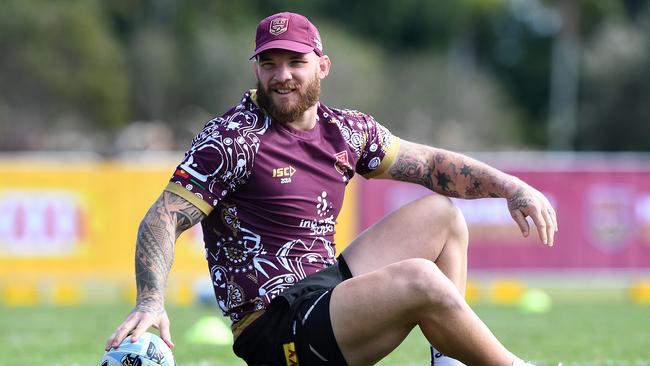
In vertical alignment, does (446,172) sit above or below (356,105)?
below

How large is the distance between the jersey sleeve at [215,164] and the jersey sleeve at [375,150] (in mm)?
790

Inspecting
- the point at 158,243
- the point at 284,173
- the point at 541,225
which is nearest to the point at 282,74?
the point at 284,173

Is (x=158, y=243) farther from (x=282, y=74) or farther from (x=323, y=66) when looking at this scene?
(x=323, y=66)

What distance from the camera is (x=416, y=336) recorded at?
9844 millimetres

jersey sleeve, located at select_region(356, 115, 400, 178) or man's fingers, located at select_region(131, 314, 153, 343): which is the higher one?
jersey sleeve, located at select_region(356, 115, 400, 178)

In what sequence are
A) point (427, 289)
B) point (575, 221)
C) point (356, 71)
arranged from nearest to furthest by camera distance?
point (427, 289)
point (575, 221)
point (356, 71)

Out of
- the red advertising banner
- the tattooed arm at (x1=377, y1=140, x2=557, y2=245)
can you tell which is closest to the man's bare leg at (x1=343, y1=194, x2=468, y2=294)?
the tattooed arm at (x1=377, y1=140, x2=557, y2=245)

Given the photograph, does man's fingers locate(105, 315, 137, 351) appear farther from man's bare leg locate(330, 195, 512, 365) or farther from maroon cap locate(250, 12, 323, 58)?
maroon cap locate(250, 12, 323, 58)

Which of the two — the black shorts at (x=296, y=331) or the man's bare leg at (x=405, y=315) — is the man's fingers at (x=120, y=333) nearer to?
the black shorts at (x=296, y=331)

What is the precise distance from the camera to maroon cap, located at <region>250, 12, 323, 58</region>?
5508 mm

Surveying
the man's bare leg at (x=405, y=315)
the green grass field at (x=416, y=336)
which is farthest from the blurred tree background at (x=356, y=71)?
the man's bare leg at (x=405, y=315)

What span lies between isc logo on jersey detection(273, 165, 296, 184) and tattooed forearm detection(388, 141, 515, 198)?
0.81 m

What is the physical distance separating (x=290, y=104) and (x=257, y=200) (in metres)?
0.46

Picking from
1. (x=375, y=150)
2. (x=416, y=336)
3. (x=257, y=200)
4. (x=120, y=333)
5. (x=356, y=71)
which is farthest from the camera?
(x=356, y=71)
